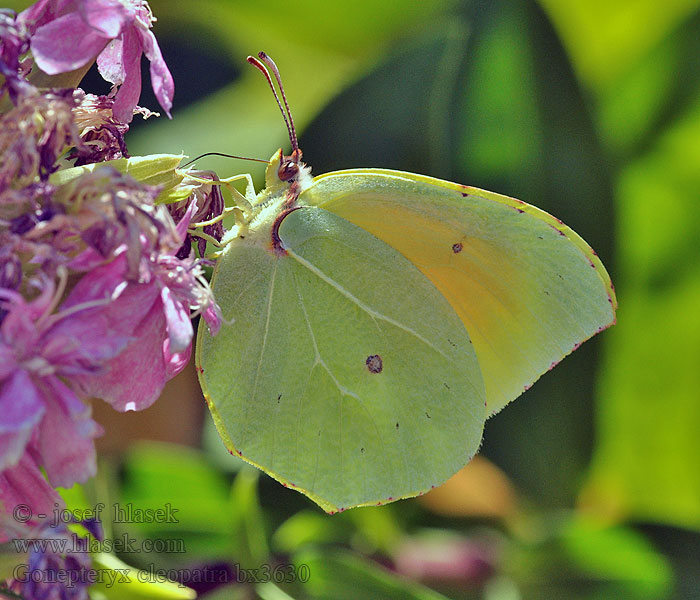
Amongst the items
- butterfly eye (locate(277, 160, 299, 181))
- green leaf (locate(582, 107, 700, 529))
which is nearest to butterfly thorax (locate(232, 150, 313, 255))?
butterfly eye (locate(277, 160, 299, 181))

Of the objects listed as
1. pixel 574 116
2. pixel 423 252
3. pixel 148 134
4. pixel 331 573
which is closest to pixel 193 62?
pixel 148 134

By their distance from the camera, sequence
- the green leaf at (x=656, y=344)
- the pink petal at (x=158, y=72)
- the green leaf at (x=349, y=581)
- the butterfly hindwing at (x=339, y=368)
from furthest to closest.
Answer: the green leaf at (x=656, y=344)
the green leaf at (x=349, y=581)
the butterfly hindwing at (x=339, y=368)
the pink petal at (x=158, y=72)

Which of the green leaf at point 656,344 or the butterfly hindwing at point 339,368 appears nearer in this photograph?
the butterfly hindwing at point 339,368

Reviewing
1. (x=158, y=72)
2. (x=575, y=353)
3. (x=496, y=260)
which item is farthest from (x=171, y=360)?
(x=575, y=353)

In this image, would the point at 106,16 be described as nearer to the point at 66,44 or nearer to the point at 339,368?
the point at 66,44

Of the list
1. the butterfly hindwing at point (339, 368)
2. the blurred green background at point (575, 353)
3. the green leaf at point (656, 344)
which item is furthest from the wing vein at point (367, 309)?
the green leaf at point (656, 344)

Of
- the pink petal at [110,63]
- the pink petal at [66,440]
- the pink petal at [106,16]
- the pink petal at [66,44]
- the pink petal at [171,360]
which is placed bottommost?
the pink petal at [171,360]

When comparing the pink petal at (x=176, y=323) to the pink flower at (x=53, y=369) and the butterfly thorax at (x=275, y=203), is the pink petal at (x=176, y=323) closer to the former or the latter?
the pink flower at (x=53, y=369)
